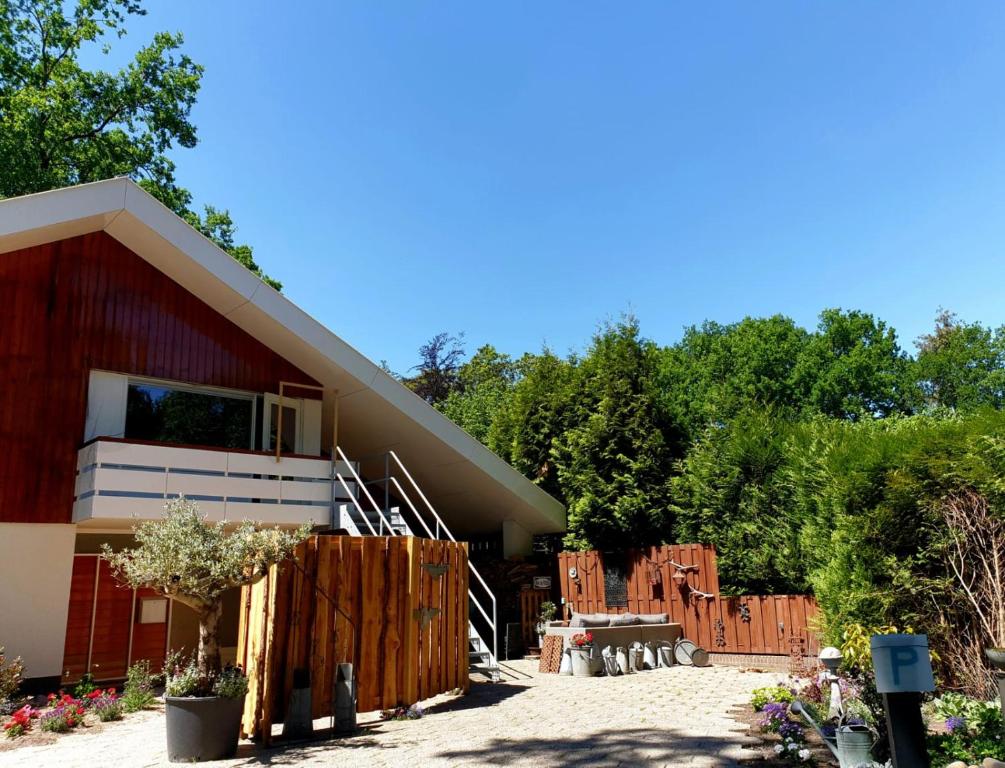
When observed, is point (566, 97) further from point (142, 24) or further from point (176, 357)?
point (142, 24)

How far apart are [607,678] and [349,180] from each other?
1159 cm

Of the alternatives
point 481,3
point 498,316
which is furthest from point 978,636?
point 498,316

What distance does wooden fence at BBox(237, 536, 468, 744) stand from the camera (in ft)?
25.2

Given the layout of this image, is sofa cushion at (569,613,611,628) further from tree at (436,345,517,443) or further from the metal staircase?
tree at (436,345,517,443)

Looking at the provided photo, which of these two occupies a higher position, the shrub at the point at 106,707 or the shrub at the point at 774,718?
the shrub at the point at 774,718

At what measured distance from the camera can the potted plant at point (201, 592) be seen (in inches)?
256

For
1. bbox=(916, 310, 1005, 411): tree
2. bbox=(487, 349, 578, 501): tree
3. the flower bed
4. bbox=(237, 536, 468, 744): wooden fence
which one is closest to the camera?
bbox=(237, 536, 468, 744): wooden fence

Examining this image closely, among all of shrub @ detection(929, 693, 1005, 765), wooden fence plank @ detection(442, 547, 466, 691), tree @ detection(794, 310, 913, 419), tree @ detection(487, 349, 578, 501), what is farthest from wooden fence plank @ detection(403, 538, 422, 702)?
tree @ detection(794, 310, 913, 419)

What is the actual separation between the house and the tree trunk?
420 centimetres

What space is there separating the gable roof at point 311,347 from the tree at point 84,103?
32.6 ft

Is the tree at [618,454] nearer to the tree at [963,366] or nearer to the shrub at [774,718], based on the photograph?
the shrub at [774,718]

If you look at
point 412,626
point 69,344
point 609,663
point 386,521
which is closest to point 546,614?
point 609,663

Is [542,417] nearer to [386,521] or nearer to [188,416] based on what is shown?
[386,521]

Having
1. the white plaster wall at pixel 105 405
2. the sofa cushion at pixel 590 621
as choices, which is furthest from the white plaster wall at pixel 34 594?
the sofa cushion at pixel 590 621
